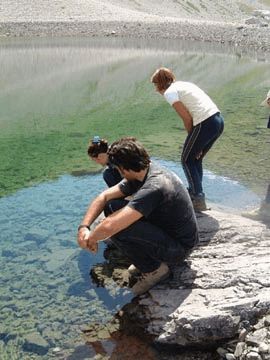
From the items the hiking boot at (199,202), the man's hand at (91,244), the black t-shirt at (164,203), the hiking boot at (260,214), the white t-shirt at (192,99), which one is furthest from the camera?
the hiking boot at (260,214)

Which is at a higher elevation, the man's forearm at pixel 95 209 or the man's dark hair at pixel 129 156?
the man's dark hair at pixel 129 156

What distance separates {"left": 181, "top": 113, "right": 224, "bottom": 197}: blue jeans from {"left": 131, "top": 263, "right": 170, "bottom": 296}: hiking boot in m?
2.45

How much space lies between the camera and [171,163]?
13.0 meters

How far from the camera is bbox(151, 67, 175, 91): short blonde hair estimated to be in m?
7.64

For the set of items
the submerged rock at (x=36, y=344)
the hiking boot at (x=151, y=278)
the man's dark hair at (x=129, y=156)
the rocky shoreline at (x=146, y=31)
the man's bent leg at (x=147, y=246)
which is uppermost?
the man's dark hair at (x=129, y=156)

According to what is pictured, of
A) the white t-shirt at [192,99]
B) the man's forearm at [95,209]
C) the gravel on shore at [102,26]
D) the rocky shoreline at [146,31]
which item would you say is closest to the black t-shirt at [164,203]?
the man's forearm at [95,209]

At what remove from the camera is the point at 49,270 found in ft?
25.1

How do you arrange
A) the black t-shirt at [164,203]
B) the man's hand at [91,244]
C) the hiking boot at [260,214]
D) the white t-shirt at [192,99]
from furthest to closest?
the hiking boot at [260,214] < the white t-shirt at [192,99] < the man's hand at [91,244] < the black t-shirt at [164,203]

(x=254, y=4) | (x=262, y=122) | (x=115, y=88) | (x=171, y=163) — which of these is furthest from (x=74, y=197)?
(x=254, y=4)

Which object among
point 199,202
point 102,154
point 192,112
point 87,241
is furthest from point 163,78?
point 87,241

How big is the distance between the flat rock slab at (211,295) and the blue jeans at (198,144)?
50.8 inches

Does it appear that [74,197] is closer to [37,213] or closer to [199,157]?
[37,213]

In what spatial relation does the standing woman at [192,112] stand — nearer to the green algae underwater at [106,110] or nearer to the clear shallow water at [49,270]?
the clear shallow water at [49,270]

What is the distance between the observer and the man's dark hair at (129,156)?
18.2 ft
